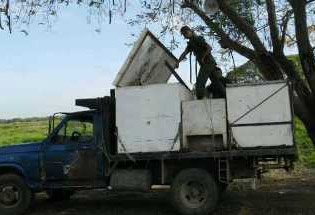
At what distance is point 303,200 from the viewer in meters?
12.3

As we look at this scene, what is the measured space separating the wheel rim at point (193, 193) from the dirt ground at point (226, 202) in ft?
1.56

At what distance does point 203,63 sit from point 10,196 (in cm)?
473

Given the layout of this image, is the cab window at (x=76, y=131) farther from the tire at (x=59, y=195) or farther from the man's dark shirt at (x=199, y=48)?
the man's dark shirt at (x=199, y=48)

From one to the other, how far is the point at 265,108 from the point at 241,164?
3.84ft

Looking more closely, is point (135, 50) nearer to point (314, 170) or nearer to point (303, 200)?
point (303, 200)

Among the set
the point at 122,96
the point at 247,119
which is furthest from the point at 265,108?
the point at 122,96

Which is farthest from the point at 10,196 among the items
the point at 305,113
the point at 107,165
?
the point at 305,113

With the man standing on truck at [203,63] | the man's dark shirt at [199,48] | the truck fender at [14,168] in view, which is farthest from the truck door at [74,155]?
the man's dark shirt at [199,48]

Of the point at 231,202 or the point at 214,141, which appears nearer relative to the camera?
the point at 214,141

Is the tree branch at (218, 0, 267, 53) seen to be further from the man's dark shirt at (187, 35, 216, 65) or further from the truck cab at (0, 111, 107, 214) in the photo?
the truck cab at (0, 111, 107, 214)

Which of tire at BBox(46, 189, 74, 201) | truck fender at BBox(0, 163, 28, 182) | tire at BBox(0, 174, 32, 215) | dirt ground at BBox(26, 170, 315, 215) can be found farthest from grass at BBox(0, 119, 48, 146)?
tire at BBox(0, 174, 32, 215)

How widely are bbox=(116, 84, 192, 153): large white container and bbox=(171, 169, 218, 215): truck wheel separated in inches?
23.0

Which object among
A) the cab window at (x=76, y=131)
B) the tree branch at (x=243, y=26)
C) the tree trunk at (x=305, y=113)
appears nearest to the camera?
the cab window at (x=76, y=131)

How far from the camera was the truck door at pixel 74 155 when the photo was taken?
11898 millimetres
